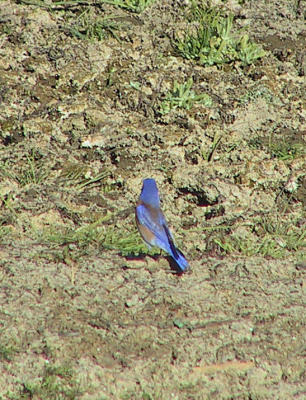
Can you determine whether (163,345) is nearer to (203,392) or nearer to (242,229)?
(203,392)

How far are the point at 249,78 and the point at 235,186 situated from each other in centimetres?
110

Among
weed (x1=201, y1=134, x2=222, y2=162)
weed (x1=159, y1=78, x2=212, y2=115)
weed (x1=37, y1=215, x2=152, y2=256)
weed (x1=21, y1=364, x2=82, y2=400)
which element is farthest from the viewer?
weed (x1=159, y1=78, x2=212, y2=115)

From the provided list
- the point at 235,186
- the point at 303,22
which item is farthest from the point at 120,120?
the point at 303,22

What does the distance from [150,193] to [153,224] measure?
13.1 inches

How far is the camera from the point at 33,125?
544cm

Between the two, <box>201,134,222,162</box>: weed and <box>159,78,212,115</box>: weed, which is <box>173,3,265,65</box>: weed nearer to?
<box>159,78,212,115</box>: weed

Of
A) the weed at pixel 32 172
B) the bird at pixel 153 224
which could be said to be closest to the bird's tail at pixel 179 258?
the bird at pixel 153 224

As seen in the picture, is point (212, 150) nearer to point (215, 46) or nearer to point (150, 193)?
point (150, 193)

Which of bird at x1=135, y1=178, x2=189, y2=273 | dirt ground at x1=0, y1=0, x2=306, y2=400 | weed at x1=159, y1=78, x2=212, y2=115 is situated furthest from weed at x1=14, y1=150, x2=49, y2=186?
weed at x1=159, y1=78, x2=212, y2=115

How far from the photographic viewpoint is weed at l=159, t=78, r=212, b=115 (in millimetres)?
5617

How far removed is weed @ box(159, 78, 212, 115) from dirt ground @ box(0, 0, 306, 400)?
47 mm

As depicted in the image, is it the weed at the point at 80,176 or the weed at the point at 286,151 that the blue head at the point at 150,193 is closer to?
the weed at the point at 80,176

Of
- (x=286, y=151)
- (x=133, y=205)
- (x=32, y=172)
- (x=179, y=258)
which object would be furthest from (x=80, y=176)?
(x=286, y=151)

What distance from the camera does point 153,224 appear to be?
4434mm
